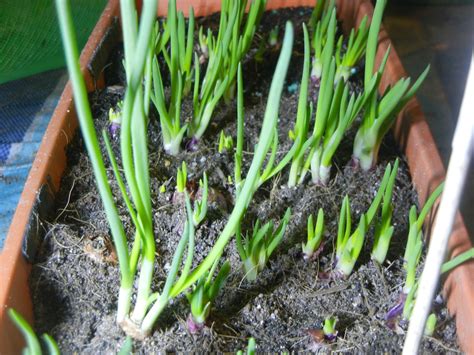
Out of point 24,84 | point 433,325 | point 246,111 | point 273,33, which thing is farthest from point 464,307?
point 24,84

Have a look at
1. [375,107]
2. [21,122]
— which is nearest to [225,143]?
[375,107]

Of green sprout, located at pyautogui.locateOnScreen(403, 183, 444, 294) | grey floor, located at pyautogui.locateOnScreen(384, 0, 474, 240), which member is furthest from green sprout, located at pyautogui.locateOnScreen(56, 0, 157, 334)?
grey floor, located at pyautogui.locateOnScreen(384, 0, 474, 240)

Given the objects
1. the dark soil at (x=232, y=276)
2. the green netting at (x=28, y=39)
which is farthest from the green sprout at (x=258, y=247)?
the green netting at (x=28, y=39)

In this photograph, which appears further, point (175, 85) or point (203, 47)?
point (203, 47)

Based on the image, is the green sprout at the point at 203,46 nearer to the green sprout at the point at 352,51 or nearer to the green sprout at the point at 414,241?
the green sprout at the point at 352,51

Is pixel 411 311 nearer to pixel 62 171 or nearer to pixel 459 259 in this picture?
pixel 459 259
